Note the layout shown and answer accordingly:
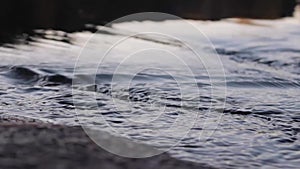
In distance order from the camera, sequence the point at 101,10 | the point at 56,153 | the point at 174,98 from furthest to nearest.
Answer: the point at 101,10, the point at 174,98, the point at 56,153

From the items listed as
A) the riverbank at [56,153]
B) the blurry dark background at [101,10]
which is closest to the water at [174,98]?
the riverbank at [56,153]

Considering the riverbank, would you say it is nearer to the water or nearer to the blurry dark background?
the water

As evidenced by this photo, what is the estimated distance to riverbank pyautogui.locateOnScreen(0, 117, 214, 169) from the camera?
2621 millimetres

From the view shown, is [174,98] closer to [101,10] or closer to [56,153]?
[56,153]

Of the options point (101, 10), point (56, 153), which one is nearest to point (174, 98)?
point (56, 153)

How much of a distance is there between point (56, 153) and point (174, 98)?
197 cm

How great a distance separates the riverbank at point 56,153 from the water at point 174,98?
0.36 m

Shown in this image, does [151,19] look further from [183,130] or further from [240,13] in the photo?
[183,130]

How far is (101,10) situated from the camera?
424 inches

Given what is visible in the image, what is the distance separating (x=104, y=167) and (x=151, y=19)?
7640mm

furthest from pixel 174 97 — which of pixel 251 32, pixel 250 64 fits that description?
pixel 251 32

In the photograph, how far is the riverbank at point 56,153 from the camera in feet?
8.60

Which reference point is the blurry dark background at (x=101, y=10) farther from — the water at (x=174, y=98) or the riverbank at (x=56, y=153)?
the riverbank at (x=56, y=153)

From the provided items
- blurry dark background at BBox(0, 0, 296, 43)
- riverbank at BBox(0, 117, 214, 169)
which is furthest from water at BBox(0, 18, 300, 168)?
blurry dark background at BBox(0, 0, 296, 43)
